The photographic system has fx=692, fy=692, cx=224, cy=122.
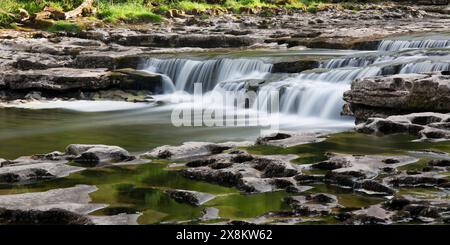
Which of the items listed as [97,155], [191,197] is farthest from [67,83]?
[191,197]

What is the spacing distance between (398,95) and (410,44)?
8.67m

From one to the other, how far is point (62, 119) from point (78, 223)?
946 cm

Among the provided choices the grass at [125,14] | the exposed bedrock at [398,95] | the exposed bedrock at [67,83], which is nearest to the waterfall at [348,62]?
the exposed bedrock at [398,95]

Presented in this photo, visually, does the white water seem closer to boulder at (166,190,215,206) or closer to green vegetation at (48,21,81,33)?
boulder at (166,190,215,206)

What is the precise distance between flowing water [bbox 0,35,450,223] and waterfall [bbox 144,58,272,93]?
0.03 m

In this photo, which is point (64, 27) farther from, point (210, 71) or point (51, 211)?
point (51, 211)

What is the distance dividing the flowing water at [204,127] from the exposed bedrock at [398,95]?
0.61m

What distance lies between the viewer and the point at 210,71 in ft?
64.5

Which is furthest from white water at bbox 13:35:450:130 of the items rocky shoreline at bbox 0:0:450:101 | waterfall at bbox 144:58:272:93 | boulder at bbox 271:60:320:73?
rocky shoreline at bbox 0:0:450:101

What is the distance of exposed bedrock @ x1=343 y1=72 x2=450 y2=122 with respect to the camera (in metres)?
12.5

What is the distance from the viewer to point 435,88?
12.5 metres

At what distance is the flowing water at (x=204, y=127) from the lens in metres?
7.70
